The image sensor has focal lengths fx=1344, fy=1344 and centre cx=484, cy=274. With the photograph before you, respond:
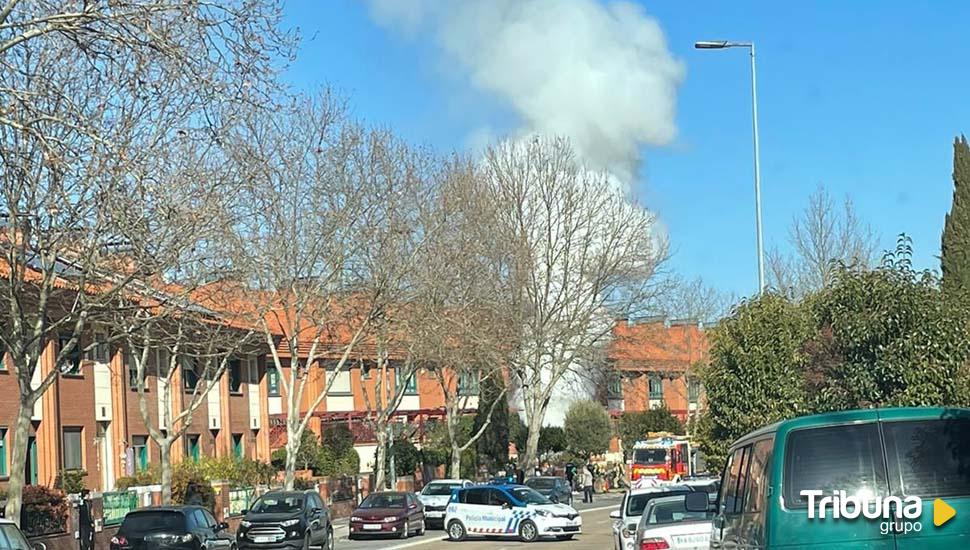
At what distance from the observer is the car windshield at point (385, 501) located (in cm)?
3988

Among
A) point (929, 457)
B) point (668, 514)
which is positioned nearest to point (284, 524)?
point (668, 514)

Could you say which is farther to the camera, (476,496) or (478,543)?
(476,496)

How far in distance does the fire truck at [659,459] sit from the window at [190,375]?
1946cm

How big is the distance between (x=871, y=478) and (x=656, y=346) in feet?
170

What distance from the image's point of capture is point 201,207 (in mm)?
21875

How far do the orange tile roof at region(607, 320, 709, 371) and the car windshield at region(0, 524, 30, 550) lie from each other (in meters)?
39.7

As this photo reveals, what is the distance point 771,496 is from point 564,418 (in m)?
70.1

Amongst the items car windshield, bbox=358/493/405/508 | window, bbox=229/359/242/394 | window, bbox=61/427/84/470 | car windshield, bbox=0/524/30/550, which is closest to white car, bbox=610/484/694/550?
car windshield, bbox=0/524/30/550

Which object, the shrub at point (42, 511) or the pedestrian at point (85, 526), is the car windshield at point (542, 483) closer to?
the pedestrian at point (85, 526)

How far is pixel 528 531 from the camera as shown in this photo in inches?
1451

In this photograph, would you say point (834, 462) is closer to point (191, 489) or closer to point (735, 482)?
point (735, 482)

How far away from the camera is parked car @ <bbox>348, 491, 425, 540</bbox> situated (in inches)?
1540

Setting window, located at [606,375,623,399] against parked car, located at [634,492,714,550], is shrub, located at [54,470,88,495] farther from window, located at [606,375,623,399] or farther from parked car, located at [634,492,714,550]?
window, located at [606,375,623,399]

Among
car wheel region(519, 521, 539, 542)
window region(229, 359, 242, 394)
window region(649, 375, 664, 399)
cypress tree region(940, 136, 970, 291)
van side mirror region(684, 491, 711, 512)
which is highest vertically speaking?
cypress tree region(940, 136, 970, 291)
